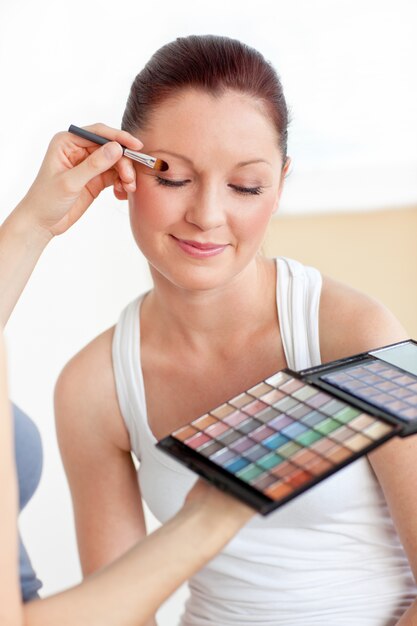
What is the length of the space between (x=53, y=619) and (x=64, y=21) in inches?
73.8

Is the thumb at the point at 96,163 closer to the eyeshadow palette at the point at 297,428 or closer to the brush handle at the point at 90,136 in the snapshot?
the brush handle at the point at 90,136

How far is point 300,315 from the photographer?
1.24 metres

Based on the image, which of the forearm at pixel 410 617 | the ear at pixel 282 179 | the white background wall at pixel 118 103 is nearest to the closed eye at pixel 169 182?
the ear at pixel 282 179

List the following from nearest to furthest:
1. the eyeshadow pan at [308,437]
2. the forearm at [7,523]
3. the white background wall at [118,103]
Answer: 1. the forearm at [7,523]
2. the eyeshadow pan at [308,437]
3. the white background wall at [118,103]

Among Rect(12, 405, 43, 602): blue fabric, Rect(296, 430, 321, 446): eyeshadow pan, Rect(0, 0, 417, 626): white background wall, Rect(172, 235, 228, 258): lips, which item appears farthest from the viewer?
Rect(0, 0, 417, 626): white background wall

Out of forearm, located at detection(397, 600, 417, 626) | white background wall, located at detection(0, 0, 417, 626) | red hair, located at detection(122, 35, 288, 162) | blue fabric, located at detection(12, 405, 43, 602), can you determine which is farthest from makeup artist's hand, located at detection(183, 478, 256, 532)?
white background wall, located at detection(0, 0, 417, 626)

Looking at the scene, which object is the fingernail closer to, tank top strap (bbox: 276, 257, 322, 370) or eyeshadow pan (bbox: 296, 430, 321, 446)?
tank top strap (bbox: 276, 257, 322, 370)

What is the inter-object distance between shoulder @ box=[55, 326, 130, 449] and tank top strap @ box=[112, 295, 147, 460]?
0.01 meters

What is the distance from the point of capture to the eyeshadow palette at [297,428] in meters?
0.82

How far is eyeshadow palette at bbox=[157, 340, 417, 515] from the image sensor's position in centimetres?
82

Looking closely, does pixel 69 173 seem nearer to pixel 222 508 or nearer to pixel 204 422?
pixel 204 422

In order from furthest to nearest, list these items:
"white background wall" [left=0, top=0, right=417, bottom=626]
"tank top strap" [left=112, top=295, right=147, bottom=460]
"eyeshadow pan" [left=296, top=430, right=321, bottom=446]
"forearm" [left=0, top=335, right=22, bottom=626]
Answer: "white background wall" [left=0, top=0, right=417, bottom=626], "tank top strap" [left=112, top=295, right=147, bottom=460], "eyeshadow pan" [left=296, top=430, right=321, bottom=446], "forearm" [left=0, top=335, right=22, bottom=626]

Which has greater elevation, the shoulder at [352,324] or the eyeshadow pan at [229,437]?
the shoulder at [352,324]

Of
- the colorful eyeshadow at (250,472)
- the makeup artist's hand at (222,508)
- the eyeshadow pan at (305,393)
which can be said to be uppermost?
the eyeshadow pan at (305,393)
